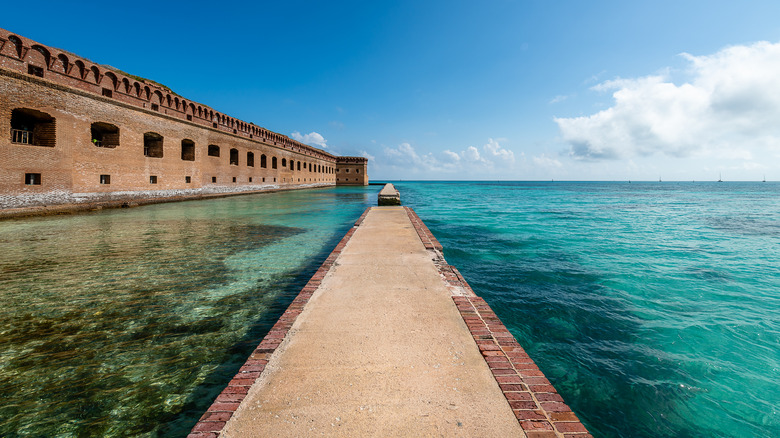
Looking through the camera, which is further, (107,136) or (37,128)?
(107,136)

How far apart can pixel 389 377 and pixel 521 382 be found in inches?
38.6

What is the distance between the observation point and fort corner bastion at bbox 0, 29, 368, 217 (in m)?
12.8

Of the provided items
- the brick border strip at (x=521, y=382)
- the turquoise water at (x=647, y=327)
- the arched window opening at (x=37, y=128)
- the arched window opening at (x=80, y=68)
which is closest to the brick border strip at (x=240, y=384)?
the brick border strip at (x=521, y=382)

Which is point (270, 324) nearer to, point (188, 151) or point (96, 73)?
point (96, 73)

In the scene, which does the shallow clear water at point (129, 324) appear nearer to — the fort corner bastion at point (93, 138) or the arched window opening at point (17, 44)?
the fort corner bastion at point (93, 138)

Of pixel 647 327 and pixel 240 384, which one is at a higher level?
pixel 240 384

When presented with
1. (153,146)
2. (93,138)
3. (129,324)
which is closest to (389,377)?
(129,324)

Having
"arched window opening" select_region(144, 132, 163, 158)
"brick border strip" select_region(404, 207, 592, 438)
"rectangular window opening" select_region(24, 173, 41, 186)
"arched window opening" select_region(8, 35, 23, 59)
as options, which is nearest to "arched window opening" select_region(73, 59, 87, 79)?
"arched window opening" select_region(8, 35, 23, 59)

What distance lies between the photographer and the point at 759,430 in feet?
9.56

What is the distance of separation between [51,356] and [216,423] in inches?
109

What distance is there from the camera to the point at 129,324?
12.6 ft

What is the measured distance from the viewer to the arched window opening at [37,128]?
13734mm

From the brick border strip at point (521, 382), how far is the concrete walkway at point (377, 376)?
0.08m

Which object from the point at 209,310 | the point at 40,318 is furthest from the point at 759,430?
the point at 40,318
